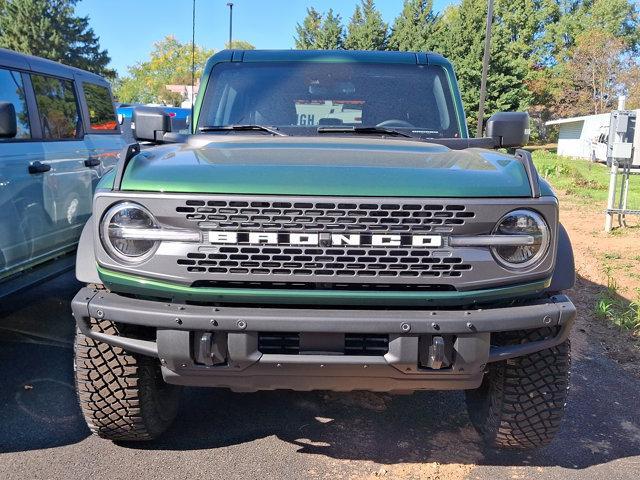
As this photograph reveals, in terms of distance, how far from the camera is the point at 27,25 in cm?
4728

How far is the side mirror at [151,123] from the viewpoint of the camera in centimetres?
402

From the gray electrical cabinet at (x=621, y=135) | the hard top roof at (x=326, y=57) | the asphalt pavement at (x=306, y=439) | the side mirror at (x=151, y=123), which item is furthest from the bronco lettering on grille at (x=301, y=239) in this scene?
the gray electrical cabinet at (x=621, y=135)

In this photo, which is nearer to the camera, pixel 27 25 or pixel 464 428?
pixel 464 428

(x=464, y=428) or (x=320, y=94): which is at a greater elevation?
(x=320, y=94)

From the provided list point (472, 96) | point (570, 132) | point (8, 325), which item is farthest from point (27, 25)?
point (8, 325)

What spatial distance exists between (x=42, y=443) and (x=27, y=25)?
51.6m

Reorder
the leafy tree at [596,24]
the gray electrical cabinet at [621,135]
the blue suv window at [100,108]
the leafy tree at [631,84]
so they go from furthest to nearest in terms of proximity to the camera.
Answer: the leafy tree at [596,24] < the leafy tree at [631,84] < the gray electrical cabinet at [621,135] < the blue suv window at [100,108]

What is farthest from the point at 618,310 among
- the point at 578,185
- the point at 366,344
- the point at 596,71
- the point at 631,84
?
the point at 596,71

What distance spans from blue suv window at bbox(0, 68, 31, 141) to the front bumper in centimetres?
270

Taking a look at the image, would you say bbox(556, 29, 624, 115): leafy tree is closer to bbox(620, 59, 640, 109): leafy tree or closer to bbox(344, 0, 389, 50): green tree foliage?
bbox(620, 59, 640, 109): leafy tree

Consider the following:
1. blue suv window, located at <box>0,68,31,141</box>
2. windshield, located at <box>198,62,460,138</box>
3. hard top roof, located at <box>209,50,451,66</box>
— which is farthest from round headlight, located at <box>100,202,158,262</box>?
blue suv window, located at <box>0,68,31,141</box>

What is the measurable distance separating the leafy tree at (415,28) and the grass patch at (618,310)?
3880 cm

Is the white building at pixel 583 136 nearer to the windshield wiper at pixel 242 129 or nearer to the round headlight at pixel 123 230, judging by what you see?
the windshield wiper at pixel 242 129

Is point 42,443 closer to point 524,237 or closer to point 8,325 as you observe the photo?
point 8,325
